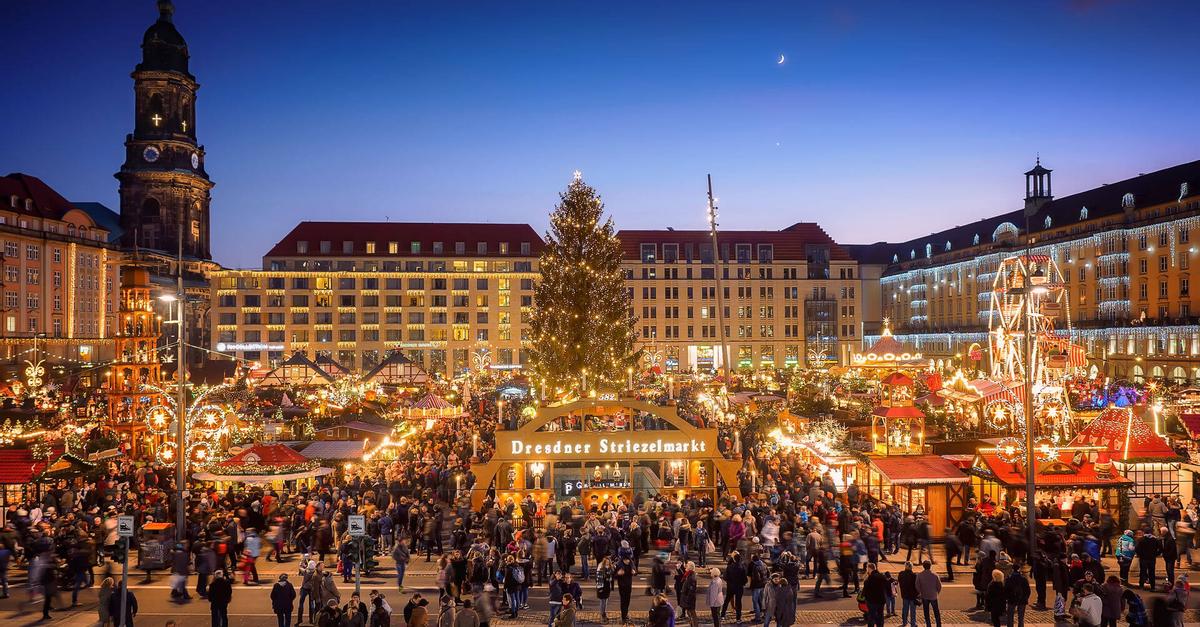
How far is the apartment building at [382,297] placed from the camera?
8544cm

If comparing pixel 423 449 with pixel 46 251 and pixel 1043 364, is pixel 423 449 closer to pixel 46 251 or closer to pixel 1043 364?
pixel 1043 364

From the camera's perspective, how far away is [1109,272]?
6962 cm

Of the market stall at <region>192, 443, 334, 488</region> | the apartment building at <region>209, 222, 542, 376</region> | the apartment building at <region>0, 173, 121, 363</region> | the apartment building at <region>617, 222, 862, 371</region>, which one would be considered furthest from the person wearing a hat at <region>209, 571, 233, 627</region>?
the apartment building at <region>617, 222, 862, 371</region>

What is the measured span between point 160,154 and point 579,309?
7691 centimetres

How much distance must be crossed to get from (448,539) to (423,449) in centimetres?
1021

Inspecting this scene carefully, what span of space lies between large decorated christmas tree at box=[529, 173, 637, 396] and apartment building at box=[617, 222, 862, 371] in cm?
4747

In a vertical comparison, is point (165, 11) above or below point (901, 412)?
above

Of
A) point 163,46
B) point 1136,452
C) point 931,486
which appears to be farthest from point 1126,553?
point 163,46

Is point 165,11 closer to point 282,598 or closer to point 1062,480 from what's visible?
point 282,598

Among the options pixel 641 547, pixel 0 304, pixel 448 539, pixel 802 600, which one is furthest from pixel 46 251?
pixel 802 600

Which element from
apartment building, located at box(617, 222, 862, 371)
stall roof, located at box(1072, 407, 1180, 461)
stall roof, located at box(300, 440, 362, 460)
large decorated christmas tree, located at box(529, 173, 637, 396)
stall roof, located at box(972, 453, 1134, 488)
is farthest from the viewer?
apartment building, located at box(617, 222, 862, 371)

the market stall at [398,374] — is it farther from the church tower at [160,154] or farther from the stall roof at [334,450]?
the church tower at [160,154]

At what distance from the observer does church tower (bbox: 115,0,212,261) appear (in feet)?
312

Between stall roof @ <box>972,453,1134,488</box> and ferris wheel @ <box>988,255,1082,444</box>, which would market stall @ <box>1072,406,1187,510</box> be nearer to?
stall roof @ <box>972,453,1134,488</box>
